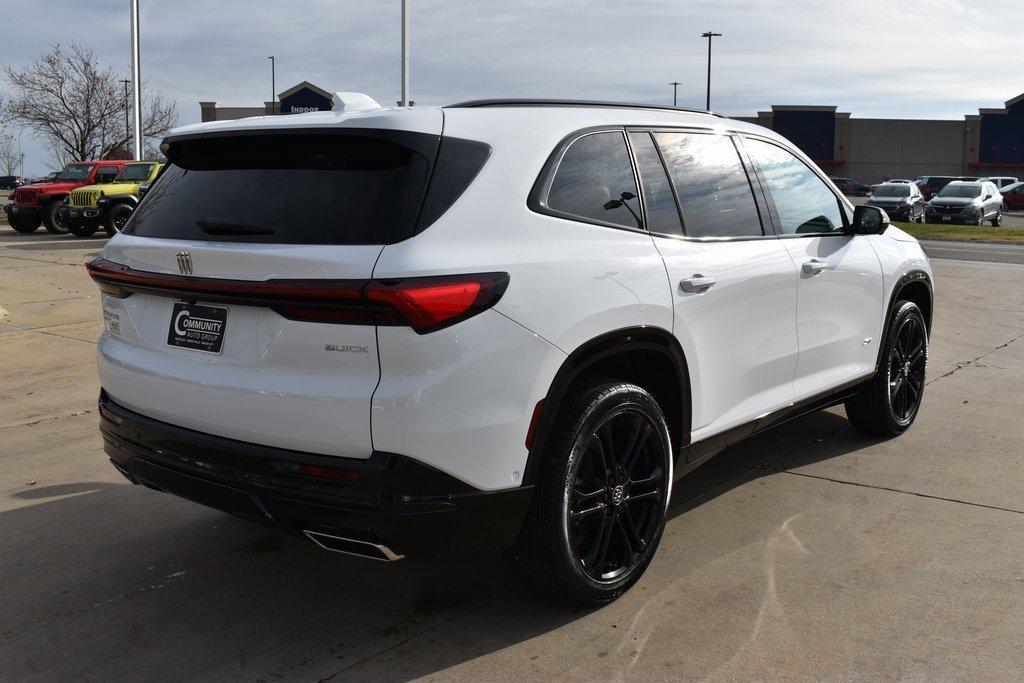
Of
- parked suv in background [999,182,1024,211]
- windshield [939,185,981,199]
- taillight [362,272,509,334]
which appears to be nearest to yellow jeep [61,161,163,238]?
taillight [362,272,509,334]

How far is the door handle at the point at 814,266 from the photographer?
4.71 m

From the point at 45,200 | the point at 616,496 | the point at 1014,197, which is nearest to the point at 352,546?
the point at 616,496

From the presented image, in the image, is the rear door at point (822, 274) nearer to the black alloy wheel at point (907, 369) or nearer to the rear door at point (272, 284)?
the black alloy wheel at point (907, 369)

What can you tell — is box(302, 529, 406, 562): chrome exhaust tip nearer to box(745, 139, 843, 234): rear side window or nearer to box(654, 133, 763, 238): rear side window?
box(654, 133, 763, 238): rear side window

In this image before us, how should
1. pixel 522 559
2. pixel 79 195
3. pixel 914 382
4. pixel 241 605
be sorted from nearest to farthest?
pixel 522 559, pixel 241 605, pixel 914 382, pixel 79 195

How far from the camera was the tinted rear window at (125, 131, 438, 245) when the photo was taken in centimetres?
303

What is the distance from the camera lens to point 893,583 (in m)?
3.84

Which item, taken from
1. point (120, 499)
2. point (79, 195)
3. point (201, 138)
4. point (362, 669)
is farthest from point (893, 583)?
point (79, 195)

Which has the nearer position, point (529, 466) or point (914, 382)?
point (529, 466)

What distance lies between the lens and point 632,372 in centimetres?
385

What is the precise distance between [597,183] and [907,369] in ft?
10.3

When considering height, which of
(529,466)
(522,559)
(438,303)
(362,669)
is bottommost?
(362,669)

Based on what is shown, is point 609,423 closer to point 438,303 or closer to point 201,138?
point 438,303

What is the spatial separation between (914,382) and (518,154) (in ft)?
12.3
